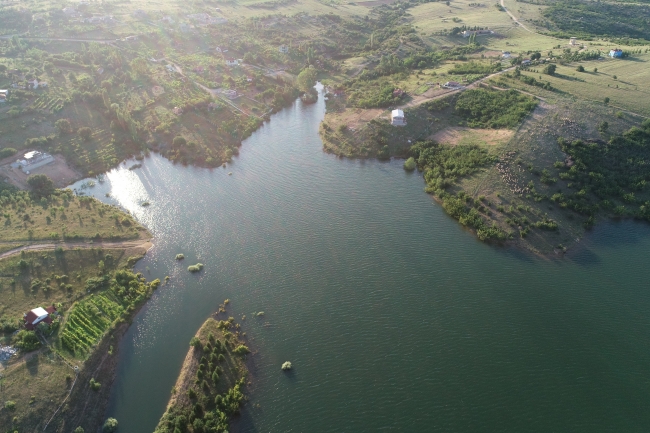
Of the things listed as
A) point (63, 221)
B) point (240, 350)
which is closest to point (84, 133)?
point (63, 221)

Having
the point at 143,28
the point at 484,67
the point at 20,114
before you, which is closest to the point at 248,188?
the point at 20,114

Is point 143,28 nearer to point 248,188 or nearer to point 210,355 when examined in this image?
point 248,188

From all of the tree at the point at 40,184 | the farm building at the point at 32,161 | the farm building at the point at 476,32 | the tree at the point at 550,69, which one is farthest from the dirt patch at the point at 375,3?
the tree at the point at 40,184

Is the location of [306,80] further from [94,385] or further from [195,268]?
[94,385]

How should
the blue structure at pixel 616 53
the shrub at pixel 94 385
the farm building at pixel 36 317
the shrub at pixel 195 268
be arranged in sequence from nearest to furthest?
the shrub at pixel 94 385, the farm building at pixel 36 317, the shrub at pixel 195 268, the blue structure at pixel 616 53

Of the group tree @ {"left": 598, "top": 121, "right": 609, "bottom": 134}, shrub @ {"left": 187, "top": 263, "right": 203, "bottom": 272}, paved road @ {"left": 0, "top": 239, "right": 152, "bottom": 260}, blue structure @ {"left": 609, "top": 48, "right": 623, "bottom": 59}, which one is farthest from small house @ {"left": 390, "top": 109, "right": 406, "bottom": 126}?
blue structure @ {"left": 609, "top": 48, "right": 623, "bottom": 59}

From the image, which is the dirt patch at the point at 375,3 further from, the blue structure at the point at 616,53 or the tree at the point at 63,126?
the tree at the point at 63,126
